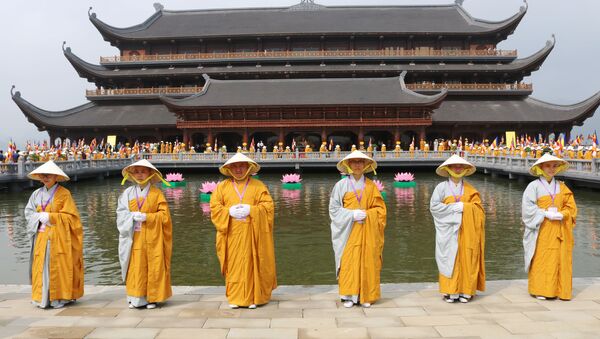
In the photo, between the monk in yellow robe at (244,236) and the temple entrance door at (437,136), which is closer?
the monk in yellow robe at (244,236)

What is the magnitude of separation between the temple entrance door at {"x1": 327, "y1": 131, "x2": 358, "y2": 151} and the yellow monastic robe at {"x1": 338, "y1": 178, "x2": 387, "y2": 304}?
37.0 meters

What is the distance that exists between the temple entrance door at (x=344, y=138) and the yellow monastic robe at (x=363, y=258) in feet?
121

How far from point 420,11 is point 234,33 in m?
21.2

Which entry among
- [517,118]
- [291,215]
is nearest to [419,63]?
[517,118]

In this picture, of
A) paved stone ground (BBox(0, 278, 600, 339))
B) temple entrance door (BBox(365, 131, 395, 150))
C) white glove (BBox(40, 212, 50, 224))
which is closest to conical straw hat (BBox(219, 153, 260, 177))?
paved stone ground (BBox(0, 278, 600, 339))

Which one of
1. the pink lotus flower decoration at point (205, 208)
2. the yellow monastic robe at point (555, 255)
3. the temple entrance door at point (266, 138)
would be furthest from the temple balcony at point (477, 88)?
the yellow monastic robe at point (555, 255)

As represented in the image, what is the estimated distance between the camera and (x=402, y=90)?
39875 millimetres

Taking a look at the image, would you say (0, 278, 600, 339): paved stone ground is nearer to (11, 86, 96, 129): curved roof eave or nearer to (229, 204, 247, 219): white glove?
(229, 204, 247, 219): white glove

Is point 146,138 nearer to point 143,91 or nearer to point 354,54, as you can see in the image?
point 143,91

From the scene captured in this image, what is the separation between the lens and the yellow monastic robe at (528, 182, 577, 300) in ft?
19.6

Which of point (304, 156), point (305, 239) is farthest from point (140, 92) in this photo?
point (305, 239)

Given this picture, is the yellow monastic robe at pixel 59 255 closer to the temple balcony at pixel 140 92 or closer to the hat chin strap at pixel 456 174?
the hat chin strap at pixel 456 174

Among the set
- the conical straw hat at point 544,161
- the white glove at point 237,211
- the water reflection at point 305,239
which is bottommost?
the water reflection at point 305,239

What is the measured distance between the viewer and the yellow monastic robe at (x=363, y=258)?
586cm
